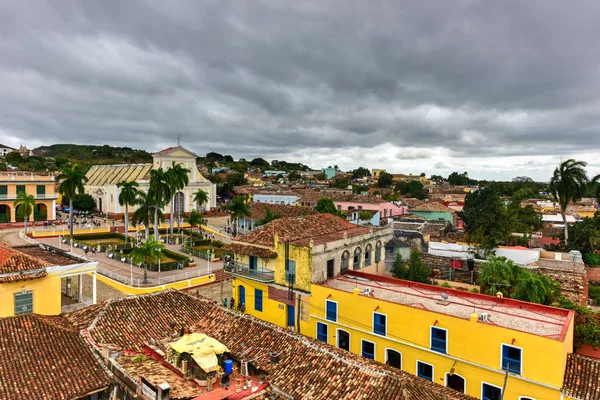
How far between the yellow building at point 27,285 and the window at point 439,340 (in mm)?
15744

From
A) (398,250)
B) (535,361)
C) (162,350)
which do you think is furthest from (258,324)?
(398,250)

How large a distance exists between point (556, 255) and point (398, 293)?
648 inches

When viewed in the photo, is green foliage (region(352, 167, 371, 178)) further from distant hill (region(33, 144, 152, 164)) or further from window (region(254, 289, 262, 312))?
window (region(254, 289, 262, 312))

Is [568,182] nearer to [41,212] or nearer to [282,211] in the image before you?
[282,211]

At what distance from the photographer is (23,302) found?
15.8 metres

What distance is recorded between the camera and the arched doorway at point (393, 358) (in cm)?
1666

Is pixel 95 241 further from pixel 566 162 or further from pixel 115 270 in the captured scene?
pixel 566 162

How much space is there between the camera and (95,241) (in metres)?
40.0

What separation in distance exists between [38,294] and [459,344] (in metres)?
17.1

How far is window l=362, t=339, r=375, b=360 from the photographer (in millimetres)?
17391

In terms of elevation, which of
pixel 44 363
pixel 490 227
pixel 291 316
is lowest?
pixel 291 316

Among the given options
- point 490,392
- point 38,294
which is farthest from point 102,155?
point 490,392

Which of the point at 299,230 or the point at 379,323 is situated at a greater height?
the point at 299,230

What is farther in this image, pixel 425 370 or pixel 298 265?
pixel 298 265
